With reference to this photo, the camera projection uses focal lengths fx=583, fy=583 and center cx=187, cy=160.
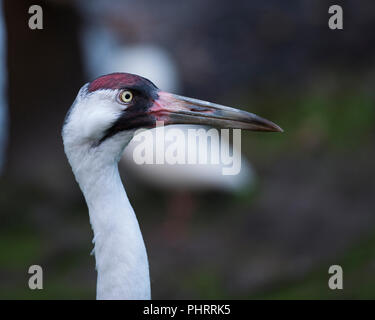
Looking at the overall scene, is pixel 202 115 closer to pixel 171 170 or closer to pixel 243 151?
pixel 171 170

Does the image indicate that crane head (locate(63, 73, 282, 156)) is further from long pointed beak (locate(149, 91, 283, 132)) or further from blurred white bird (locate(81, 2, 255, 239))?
blurred white bird (locate(81, 2, 255, 239))

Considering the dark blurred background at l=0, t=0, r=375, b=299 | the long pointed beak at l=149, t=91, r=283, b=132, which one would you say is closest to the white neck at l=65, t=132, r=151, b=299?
the long pointed beak at l=149, t=91, r=283, b=132

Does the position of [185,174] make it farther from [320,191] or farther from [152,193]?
[320,191]

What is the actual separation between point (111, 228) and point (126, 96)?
2.35 ft

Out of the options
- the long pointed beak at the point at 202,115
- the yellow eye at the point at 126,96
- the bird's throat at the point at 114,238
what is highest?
the yellow eye at the point at 126,96

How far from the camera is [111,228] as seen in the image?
3.05 m

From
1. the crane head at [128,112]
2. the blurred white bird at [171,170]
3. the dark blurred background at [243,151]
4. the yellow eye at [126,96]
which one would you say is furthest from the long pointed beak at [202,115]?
the dark blurred background at [243,151]

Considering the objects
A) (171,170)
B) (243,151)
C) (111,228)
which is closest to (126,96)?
(111,228)

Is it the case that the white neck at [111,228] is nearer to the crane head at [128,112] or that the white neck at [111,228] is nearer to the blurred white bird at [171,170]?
the crane head at [128,112]

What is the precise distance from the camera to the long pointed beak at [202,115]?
10.5 feet

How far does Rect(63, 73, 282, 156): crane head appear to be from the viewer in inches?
121

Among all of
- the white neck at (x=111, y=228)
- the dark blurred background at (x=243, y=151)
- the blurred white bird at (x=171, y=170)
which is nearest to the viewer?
the white neck at (x=111, y=228)

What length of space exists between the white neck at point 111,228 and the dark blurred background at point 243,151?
3.18 metres
